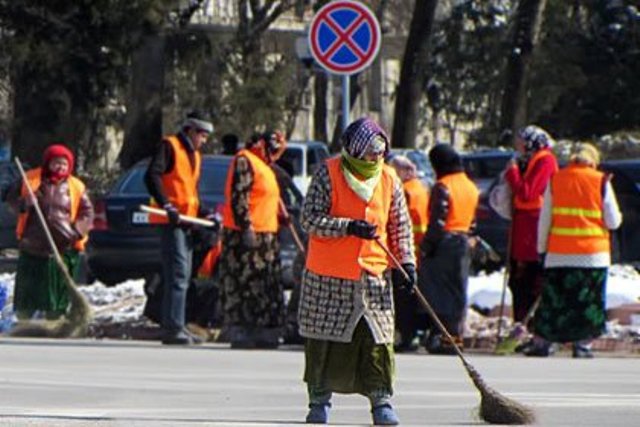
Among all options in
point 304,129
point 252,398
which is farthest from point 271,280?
point 304,129

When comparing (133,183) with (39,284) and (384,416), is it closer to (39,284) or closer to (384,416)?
(39,284)

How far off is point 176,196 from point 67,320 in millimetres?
1871

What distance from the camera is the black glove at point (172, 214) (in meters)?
17.7

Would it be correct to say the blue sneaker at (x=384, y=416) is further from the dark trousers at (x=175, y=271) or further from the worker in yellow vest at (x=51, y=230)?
the worker in yellow vest at (x=51, y=230)

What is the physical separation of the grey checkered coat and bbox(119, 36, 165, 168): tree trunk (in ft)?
87.6

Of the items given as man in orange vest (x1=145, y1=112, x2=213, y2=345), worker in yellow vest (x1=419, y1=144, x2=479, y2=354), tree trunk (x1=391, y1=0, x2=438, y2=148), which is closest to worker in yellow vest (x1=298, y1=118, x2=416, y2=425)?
worker in yellow vest (x1=419, y1=144, x2=479, y2=354)

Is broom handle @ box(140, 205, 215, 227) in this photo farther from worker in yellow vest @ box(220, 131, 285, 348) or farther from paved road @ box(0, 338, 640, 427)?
paved road @ box(0, 338, 640, 427)

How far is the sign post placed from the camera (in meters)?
18.9

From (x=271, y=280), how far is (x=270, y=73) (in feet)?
106

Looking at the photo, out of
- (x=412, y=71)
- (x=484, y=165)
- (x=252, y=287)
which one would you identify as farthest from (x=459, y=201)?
(x=412, y=71)

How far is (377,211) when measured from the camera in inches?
444

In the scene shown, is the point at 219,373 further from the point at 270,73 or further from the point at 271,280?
the point at 270,73

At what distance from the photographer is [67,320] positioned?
19.1 metres

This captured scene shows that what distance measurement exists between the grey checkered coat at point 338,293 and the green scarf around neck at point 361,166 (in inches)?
5.3
